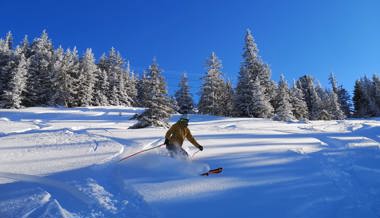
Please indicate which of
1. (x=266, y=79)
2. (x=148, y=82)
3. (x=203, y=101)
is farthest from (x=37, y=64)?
(x=266, y=79)

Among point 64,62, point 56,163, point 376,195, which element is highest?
point 64,62

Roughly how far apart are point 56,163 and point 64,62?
147ft

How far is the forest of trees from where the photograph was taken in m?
38.9

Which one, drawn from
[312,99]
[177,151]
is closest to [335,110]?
[312,99]

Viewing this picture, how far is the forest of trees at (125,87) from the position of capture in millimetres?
38875

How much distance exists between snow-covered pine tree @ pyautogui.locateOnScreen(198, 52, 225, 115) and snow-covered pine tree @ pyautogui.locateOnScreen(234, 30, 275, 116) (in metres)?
3.91

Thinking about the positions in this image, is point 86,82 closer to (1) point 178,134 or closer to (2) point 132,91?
(2) point 132,91

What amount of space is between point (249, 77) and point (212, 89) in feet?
20.6

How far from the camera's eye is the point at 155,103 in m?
22.6

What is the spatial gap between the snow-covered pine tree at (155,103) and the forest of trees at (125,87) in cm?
13

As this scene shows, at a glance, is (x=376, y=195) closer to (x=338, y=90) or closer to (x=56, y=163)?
(x=56, y=163)

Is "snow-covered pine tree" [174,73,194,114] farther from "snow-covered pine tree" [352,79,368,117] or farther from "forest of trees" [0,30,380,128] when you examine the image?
"snow-covered pine tree" [352,79,368,117]

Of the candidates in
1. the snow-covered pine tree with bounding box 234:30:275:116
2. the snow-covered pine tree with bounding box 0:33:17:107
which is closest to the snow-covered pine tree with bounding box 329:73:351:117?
the snow-covered pine tree with bounding box 234:30:275:116

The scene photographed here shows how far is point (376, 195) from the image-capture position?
203 inches
